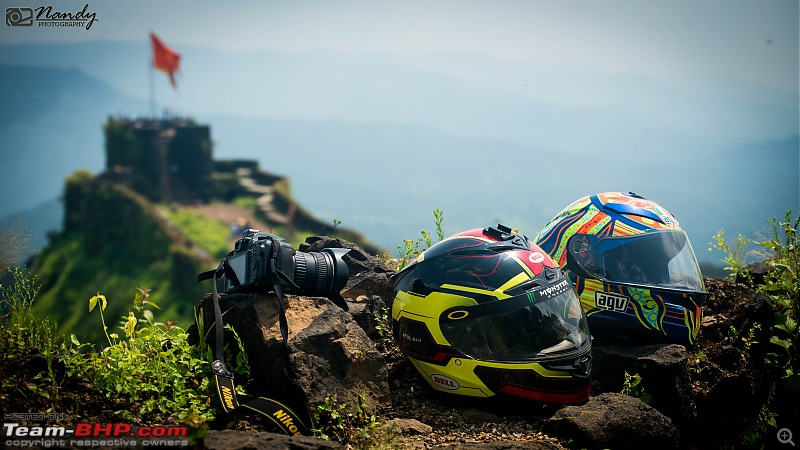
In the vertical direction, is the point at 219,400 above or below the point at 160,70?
below

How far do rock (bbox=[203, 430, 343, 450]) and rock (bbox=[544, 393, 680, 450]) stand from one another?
81.7 inches

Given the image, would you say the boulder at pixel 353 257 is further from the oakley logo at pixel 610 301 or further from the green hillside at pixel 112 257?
the green hillside at pixel 112 257

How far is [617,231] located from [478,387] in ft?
8.85

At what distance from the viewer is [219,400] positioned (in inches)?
241

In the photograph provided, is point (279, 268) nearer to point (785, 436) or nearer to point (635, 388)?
point (635, 388)

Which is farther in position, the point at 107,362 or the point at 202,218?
the point at 202,218

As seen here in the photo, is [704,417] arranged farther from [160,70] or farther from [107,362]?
[160,70]

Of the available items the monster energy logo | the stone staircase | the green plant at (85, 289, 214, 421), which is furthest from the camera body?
the stone staircase

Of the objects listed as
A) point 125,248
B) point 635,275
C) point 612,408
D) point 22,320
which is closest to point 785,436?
point 635,275

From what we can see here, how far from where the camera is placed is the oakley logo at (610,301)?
794 centimetres

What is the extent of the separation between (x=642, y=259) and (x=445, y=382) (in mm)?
2858

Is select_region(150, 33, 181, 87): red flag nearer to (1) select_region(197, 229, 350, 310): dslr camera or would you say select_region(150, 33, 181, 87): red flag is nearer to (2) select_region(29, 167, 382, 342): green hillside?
(2) select_region(29, 167, 382, 342): green hillside

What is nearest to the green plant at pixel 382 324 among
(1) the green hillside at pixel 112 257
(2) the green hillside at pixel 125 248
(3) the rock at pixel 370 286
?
(3) the rock at pixel 370 286

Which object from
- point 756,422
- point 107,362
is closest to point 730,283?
point 756,422
